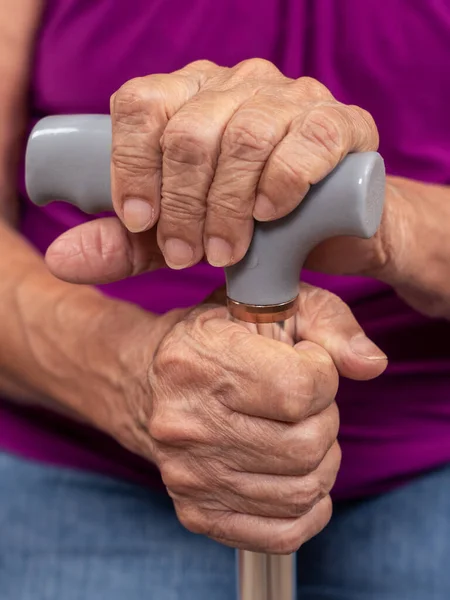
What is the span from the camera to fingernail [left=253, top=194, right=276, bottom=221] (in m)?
0.47

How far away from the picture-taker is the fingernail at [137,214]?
499 mm

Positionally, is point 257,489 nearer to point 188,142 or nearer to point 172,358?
point 172,358

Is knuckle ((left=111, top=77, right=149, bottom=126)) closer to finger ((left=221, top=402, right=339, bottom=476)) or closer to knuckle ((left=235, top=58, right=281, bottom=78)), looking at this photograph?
knuckle ((left=235, top=58, right=281, bottom=78))

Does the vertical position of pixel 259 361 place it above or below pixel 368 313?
above

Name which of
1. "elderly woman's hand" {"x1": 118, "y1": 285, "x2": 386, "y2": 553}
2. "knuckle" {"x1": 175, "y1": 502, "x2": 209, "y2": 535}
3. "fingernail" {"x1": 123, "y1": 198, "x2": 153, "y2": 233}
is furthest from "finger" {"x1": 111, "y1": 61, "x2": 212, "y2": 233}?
"knuckle" {"x1": 175, "y1": 502, "x2": 209, "y2": 535}

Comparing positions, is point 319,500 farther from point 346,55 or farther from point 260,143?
point 346,55

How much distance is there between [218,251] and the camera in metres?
0.49

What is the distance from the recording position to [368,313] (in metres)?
0.78

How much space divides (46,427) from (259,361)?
43 cm

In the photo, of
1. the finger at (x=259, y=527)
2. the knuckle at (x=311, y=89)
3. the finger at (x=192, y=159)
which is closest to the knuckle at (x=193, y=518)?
the finger at (x=259, y=527)

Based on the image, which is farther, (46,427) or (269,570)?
(46,427)

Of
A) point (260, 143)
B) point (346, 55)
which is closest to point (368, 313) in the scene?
point (346, 55)

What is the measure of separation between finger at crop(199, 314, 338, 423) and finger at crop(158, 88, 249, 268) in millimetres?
72

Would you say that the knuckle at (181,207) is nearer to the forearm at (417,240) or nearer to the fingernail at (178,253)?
the fingernail at (178,253)
